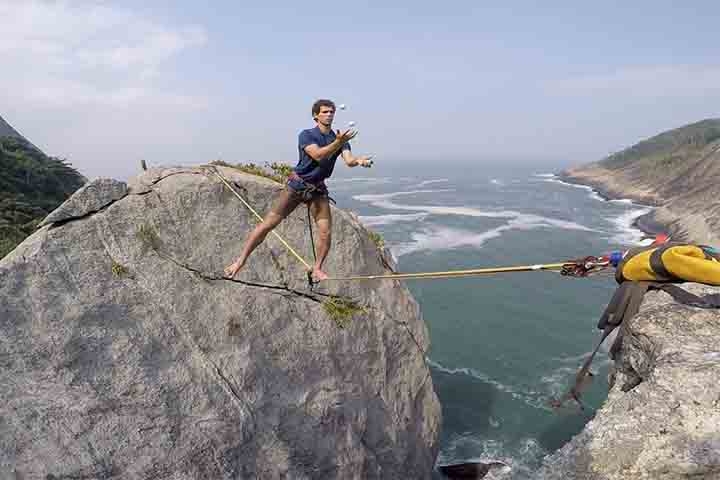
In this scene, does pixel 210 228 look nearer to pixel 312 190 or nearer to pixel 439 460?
pixel 312 190

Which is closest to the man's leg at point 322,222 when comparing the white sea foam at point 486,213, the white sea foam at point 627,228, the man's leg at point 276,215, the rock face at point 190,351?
the man's leg at point 276,215

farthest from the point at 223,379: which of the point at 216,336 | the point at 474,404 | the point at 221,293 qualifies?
the point at 474,404

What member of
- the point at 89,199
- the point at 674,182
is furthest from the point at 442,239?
the point at 674,182

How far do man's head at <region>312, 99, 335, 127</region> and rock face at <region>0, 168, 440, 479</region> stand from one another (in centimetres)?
411

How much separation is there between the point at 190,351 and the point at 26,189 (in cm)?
3370

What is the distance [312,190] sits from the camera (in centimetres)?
701

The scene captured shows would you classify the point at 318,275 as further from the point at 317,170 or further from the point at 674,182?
the point at 674,182

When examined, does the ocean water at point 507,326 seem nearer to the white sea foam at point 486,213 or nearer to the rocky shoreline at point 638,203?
the white sea foam at point 486,213

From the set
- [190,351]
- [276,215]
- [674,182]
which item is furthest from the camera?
[674,182]

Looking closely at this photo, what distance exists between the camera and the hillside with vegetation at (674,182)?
5525cm

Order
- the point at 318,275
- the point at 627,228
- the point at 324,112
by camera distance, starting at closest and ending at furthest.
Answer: the point at 324,112, the point at 318,275, the point at 627,228

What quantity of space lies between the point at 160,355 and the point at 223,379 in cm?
130

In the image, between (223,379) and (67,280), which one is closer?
(67,280)

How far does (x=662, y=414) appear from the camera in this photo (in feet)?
16.2
